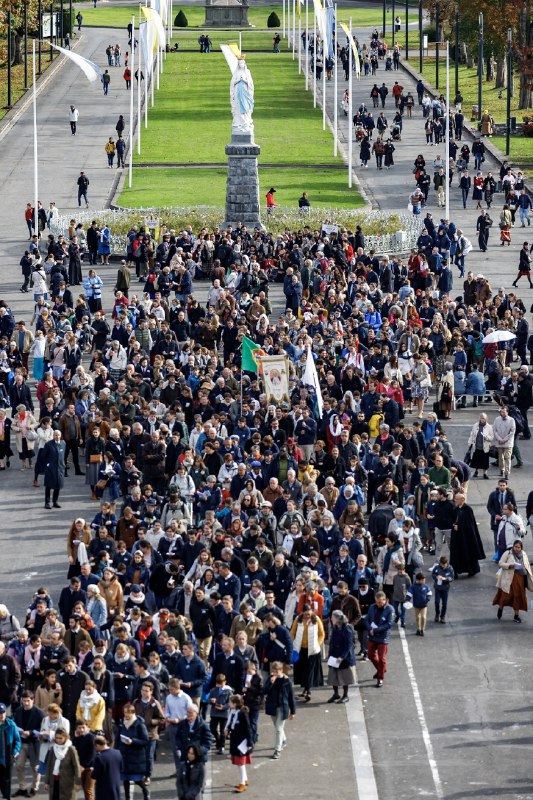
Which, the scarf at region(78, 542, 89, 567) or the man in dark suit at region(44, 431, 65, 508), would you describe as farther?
the man in dark suit at region(44, 431, 65, 508)

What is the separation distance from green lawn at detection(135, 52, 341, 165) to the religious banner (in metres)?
40.2

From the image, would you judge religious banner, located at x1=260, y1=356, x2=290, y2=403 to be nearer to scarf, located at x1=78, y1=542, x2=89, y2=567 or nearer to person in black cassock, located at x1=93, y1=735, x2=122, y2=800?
scarf, located at x1=78, y1=542, x2=89, y2=567

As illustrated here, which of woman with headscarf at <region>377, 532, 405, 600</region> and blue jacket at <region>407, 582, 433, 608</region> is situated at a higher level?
woman with headscarf at <region>377, 532, 405, 600</region>

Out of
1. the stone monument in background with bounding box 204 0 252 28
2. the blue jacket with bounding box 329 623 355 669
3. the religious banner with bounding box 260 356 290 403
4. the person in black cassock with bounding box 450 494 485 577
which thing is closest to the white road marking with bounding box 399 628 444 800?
the blue jacket with bounding box 329 623 355 669

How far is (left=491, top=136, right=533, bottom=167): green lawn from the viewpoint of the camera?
71.1 metres

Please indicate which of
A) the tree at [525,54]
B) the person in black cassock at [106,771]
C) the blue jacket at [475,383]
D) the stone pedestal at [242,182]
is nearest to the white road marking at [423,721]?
the person in black cassock at [106,771]

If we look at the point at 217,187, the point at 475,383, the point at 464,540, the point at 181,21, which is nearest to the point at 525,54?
the point at 217,187

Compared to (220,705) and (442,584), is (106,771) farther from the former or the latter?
(442,584)

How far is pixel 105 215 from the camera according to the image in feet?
189

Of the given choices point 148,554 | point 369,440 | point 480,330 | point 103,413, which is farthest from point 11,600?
point 480,330

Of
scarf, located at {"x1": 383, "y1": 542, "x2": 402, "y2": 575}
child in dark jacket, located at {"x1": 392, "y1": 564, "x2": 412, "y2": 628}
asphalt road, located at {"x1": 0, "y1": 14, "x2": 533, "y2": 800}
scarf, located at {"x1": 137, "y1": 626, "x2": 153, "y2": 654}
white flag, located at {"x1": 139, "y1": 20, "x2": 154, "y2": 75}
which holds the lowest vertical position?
asphalt road, located at {"x1": 0, "y1": 14, "x2": 533, "y2": 800}

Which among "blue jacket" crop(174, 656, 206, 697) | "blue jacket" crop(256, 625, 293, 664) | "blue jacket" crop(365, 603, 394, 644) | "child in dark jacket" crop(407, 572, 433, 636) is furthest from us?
"child in dark jacket" crop(407, 572, 433, 636)

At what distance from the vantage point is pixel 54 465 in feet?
105

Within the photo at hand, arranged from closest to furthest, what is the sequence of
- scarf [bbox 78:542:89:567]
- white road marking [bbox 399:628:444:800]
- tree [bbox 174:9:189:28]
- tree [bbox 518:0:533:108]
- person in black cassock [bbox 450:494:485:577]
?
white road marking [bbox 399:628:444:800]
scarf [bbox 78:542:89:567]
person in black cassock [bbox 450:494:485:577]
tree [bbox 518:0:533:108]
tree [bbox 174:9:189:28]
